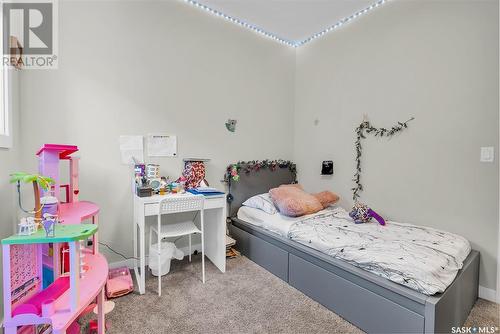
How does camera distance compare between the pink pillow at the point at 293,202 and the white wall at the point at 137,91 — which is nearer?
the white wall at the point at 137,91

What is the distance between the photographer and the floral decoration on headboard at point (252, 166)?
3.07 meters

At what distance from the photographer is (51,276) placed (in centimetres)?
143

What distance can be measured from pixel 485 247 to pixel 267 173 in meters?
2.28

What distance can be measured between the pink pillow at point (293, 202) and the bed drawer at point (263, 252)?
39 cm

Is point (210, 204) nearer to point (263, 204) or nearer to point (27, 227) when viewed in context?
point (263, 204)

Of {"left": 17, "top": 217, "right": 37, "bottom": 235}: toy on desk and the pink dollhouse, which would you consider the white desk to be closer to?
the pink dollhouse

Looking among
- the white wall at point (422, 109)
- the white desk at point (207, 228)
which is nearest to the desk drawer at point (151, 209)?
the white desk at point (207, 228)

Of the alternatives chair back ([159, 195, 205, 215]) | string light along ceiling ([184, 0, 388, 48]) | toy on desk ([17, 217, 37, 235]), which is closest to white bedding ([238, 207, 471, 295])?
chair back ([159, 195, 205, 215])

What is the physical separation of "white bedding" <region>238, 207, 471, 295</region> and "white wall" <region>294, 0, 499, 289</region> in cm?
28

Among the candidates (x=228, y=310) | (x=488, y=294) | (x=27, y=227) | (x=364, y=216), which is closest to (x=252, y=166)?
(x=364, y=216)

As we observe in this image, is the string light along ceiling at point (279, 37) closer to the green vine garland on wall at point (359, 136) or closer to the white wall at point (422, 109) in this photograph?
the white wall at point (422, 109)

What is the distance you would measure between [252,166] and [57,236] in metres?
2.36

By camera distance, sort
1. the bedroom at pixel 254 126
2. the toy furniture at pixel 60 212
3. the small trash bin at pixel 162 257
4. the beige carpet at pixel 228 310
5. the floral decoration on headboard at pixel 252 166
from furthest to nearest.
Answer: the floral decoration on headboard at pixel 252 166
the small trash bin at pixel 162 257
the bedroom at pixel 254 126
the beige carpet at pixel 228 310
the toy furniture at pixel 60 212

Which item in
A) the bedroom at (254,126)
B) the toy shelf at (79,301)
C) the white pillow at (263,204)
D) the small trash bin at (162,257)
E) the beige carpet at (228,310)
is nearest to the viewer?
the toy shelf at (79,301)
